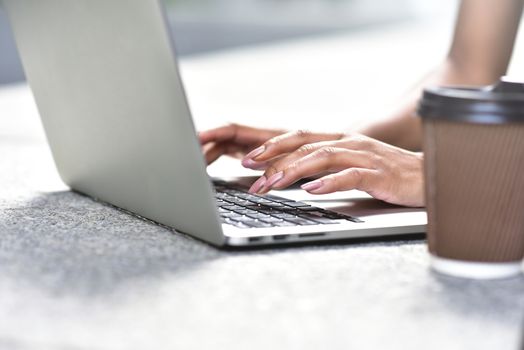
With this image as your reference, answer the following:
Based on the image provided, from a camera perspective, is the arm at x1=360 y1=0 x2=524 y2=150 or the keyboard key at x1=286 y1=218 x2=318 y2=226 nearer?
the keyboard key at x1=286 y1=218 x2=318 y2=226

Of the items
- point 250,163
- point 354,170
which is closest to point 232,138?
point 250,163

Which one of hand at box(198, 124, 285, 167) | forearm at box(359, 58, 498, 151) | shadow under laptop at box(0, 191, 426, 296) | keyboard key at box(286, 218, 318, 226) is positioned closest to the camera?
shadow under laptop at box(0, 191, 426, 296)

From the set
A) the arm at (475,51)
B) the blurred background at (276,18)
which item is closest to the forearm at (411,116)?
the arm at (475,51)

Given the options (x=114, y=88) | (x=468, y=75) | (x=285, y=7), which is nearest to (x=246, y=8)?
(x=285, y=7)

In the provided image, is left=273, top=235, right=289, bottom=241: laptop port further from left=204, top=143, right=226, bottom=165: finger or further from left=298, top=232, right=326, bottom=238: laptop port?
left=204, top=143, right=226, bottom=165: finger

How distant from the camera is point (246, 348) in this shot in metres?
0.53

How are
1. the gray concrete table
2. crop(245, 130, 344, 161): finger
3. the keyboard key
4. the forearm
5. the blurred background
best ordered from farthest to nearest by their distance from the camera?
1. the blurred background
2. the forearm
3. crop(245, 130, 344, 161): finger
4. the keyboard key
5. the gray concrete table

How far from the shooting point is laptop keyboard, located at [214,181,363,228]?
781 millimetres

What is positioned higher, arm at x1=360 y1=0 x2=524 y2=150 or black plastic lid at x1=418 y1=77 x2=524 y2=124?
black plastic lid at x1=418 y1=77 x2=524 y2=124

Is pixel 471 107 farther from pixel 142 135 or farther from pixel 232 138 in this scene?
pixel 232 138

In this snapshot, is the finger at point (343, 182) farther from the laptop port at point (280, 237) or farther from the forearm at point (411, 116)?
the forearm at point (411, 116)

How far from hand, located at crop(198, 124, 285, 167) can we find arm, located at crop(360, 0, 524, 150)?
196mm

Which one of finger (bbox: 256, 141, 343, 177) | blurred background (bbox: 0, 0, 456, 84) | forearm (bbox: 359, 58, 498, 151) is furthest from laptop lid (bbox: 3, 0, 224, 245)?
blurred background (bbox: 0, 0, 456, 84)

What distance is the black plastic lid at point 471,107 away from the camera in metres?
0.62
